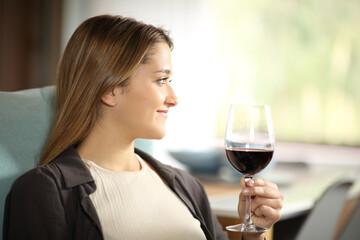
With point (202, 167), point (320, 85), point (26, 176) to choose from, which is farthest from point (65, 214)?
point (320, 85)

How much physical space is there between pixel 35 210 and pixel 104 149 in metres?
0.27

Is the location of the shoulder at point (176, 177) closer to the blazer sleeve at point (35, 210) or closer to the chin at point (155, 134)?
the chin at point (155, 134)

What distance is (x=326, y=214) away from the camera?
211 cm

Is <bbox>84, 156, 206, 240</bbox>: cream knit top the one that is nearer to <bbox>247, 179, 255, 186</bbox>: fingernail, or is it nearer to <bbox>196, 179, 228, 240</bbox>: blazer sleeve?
<bbox>196, 179, 228, 240</bbox>: blazer sleeve

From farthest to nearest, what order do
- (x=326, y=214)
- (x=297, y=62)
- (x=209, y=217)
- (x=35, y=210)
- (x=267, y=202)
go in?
(x=297, y=62)
(x=326, y=214)
(x=209, y=217)
(x=267, y=202)
(x=35, y=210)

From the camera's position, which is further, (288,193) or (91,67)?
(288,193)

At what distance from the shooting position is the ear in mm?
1371

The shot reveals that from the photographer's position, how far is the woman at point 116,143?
4.09 feet

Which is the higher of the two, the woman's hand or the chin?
the chin

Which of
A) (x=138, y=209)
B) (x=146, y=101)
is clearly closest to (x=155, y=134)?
(x=146, y=101)

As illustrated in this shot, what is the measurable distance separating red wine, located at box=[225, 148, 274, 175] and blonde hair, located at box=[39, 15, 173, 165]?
336 millimetres

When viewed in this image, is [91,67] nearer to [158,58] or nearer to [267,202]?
[158,58]

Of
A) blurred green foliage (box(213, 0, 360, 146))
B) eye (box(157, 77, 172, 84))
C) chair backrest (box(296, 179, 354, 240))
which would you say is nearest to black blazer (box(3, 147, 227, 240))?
eye (box(157, 77, 172, 84))

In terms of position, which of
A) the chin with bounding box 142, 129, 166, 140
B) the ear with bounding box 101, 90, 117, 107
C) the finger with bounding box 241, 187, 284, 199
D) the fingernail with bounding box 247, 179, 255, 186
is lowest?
the finger with bounding box 241, 187, 284, 199
